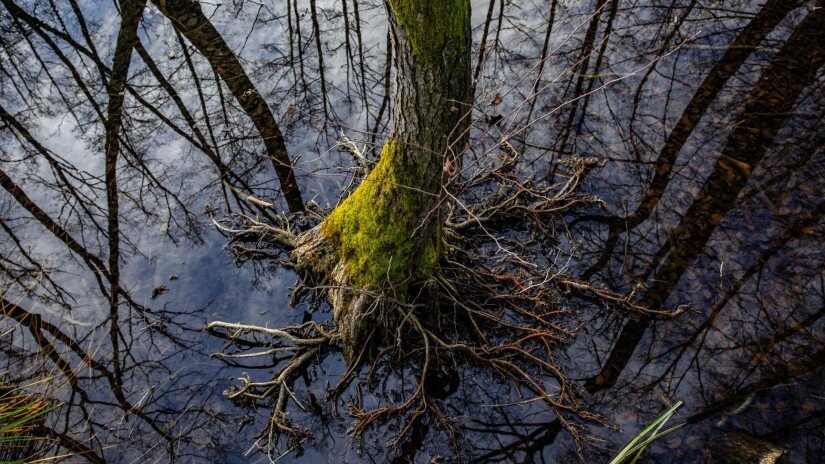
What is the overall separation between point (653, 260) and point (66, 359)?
5.05 metres

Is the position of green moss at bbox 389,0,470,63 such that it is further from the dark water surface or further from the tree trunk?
the tree trunk

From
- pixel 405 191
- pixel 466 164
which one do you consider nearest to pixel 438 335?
pixel 405 191

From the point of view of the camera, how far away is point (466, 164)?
→ 208 inches

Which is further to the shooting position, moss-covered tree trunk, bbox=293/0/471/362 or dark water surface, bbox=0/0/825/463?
dark water surface, bbox=0/0/825/463

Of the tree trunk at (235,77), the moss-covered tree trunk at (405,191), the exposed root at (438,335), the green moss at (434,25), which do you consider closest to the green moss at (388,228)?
the moss-covered tree trunk at (405,191)

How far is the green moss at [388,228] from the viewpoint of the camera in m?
3.20

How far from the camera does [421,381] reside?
11.2 feet

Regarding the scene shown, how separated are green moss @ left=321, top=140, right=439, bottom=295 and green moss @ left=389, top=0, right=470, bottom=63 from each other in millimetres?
659

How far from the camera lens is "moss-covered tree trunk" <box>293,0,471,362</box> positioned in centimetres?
260

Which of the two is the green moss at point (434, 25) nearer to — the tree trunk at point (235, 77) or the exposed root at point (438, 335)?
the exposed root at point (438, 335)

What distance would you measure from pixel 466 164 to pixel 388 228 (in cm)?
211

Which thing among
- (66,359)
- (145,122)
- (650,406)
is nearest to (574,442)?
(650,406)

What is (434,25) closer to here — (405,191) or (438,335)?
(405,191)

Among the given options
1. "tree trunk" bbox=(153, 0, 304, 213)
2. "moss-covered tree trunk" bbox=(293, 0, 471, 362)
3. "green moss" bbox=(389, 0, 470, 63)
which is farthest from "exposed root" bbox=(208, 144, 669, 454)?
"tree trunk" bbox=(153, 0, 304, 213)
